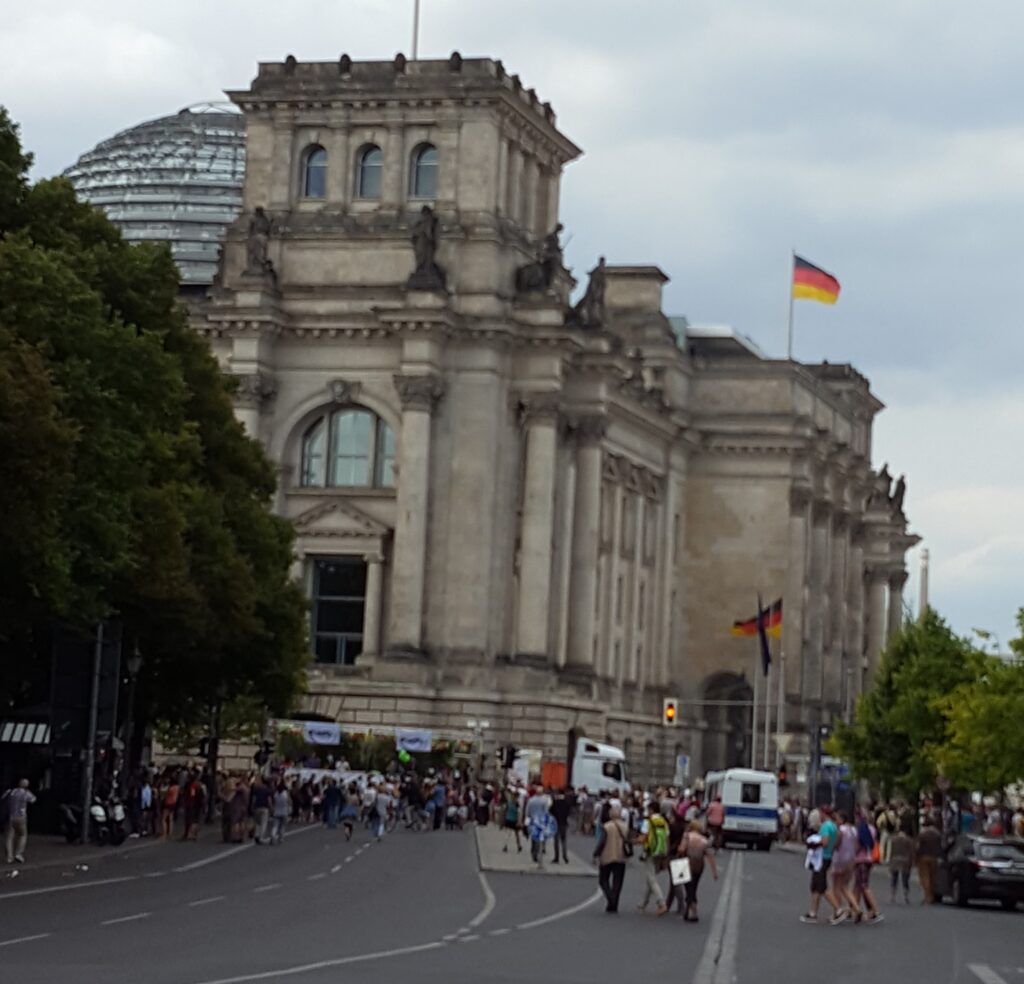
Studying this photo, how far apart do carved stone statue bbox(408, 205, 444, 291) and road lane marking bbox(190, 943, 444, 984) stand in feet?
243

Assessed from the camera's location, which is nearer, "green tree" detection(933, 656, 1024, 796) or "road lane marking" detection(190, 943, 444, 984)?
"road lane marking" detection(190, 943, 444, 984)

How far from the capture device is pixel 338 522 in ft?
372

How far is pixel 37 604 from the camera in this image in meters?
52.9

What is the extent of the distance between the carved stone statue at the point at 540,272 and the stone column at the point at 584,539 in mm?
6350

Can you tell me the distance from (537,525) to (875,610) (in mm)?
59125

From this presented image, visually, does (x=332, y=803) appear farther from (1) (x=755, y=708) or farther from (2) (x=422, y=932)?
(1) (x=755, y=708)

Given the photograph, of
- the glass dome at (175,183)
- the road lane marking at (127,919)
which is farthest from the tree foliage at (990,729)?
the glass dome at (175,183)

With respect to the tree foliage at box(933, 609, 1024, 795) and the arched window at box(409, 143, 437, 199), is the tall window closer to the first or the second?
the arched window at box(409, 143, 437, 199)

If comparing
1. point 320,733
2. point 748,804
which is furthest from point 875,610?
point 748,804

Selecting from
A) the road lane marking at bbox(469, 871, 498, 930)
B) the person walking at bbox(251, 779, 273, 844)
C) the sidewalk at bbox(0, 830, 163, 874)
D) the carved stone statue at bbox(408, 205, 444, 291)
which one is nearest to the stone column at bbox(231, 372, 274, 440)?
the carved stone statue at bbox(408, 205, 444, 291)

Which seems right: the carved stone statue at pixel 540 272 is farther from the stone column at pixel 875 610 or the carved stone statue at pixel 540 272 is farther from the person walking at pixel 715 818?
the stone column at pixel 875 610

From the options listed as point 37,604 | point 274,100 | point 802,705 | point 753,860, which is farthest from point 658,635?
point 37,604

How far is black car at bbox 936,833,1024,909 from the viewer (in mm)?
55656

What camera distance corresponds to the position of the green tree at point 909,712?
9406 cm
